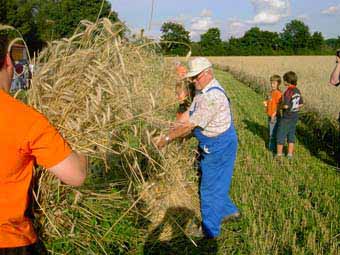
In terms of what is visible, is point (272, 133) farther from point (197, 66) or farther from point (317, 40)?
point (317, 40)

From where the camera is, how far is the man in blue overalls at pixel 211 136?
16.5 ft

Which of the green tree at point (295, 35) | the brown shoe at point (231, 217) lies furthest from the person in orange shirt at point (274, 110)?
the green tree at point (295, 35)

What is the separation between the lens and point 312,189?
6.96 meters

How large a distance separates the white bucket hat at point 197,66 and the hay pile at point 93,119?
65cm

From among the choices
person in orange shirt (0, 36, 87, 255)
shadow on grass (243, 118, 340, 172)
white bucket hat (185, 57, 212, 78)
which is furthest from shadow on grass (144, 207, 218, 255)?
shadow on grass (243, 118, 340, 172)

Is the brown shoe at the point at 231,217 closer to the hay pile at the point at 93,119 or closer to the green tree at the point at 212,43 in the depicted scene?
the hay pile at the point at 93,119

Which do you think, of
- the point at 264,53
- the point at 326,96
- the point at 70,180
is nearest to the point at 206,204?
the point at 70,180

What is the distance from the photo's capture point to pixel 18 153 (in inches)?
86.3

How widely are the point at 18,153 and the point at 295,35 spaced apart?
332 feet

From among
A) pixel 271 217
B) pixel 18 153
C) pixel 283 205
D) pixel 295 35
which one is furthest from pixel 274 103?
pixel 295 35

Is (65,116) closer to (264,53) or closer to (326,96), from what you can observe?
(326,96)

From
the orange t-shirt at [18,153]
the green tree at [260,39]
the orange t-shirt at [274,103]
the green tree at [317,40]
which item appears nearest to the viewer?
the orange t-shirt at [18,153]

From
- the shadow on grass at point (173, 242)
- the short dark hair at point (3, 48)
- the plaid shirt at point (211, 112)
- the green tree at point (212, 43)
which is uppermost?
the green tree at point (212, 43)

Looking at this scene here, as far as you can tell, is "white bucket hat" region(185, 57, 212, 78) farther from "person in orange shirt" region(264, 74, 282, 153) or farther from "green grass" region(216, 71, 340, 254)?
"person in orange shirt" region(264, 74, 282, 153)
